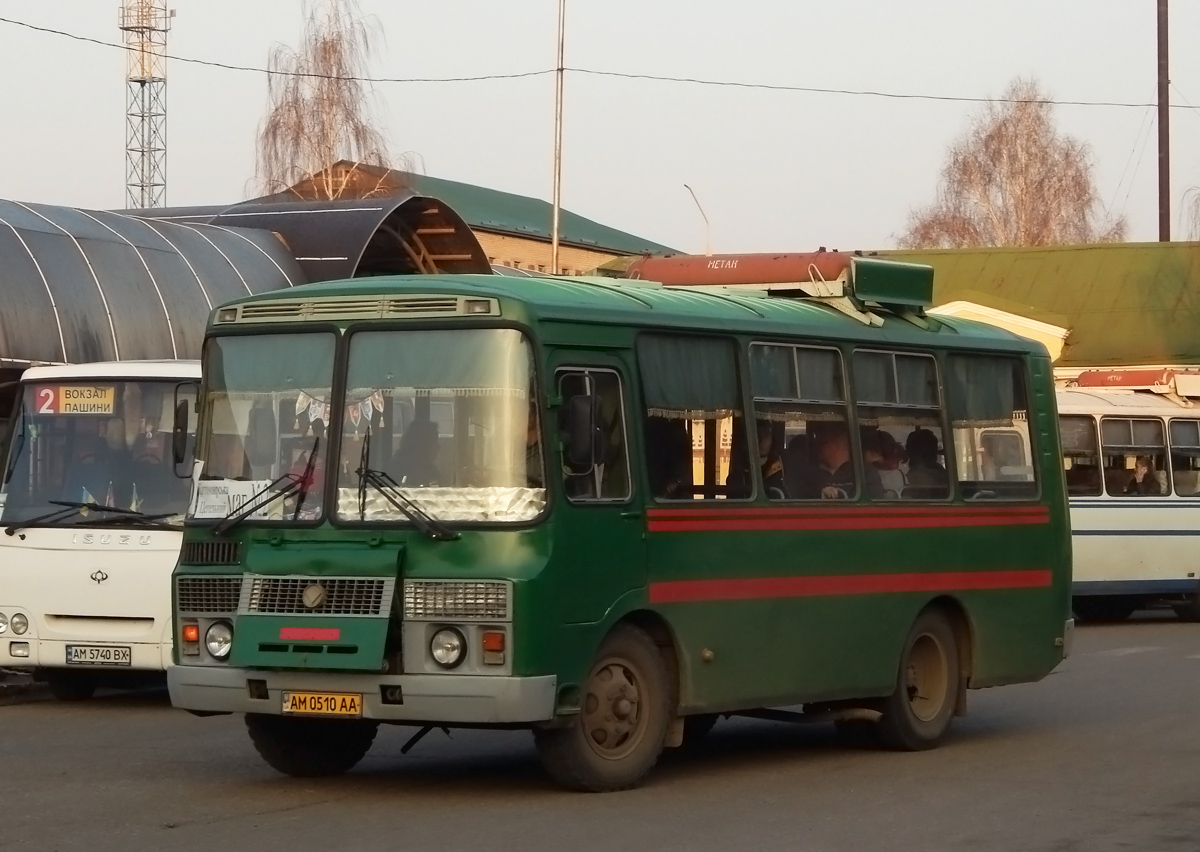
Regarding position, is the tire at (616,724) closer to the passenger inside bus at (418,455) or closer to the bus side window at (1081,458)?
the passenger inside bus at (418,455)

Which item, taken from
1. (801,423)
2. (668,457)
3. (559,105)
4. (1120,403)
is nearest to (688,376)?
(668,457)

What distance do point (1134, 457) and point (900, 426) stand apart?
14.5 meters

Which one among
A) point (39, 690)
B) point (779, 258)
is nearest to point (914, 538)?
point (779, 258)

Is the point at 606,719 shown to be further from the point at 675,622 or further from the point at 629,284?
the point at 629,284

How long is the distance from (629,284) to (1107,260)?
41716 mm

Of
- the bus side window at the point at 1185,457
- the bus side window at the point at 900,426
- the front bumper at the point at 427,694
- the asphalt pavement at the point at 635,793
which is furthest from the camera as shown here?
the bus side window at the point at 1185,457

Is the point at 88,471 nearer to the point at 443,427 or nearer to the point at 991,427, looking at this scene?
the point at 443,427

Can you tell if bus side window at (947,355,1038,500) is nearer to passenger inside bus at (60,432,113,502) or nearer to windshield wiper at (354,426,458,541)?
windshield wiper at (354,426,458,541)

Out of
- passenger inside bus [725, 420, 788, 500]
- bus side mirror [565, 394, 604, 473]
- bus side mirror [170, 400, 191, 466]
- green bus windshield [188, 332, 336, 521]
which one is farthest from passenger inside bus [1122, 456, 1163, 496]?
green bus windshield [188, 332, 336, 521]

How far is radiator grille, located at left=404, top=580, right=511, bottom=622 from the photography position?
995 centimetres

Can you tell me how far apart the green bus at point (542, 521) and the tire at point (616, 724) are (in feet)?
0.05

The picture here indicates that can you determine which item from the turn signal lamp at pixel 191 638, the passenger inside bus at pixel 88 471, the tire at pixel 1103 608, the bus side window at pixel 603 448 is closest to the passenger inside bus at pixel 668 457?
the bus side window at pixel 603 448

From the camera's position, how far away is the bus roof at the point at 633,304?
10516 mm

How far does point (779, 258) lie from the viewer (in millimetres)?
13461
